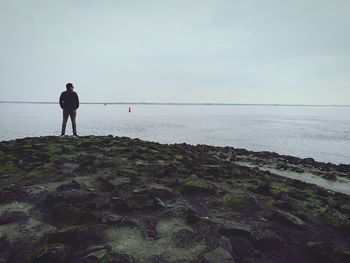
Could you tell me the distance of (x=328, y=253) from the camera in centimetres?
667

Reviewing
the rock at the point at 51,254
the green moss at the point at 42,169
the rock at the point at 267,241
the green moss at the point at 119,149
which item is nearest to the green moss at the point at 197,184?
the rock at the point at 267,241

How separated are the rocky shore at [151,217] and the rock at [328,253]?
0.8 inches

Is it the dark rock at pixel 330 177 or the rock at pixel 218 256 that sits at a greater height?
the rock at pixel 218 256

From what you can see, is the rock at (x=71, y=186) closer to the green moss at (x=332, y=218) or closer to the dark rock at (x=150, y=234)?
the dark rock at (x=150, y=234)

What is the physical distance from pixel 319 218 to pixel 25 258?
8.00 metres

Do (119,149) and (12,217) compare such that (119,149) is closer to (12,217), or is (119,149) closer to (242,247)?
(12,217)

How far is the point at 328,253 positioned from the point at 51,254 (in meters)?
5.65

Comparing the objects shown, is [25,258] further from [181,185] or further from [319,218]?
[319,218]

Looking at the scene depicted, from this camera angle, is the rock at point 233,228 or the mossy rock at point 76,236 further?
the rock at point 233,228

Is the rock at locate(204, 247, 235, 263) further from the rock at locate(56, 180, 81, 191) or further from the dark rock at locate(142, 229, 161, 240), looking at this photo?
the rock at locate(56, 180, 81, 191)

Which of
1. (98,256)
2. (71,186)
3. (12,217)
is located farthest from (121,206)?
(12,217)

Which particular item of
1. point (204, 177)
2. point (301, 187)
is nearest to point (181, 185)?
point (204, 177)

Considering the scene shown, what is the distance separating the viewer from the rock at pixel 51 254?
5.90m

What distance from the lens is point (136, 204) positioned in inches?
346
